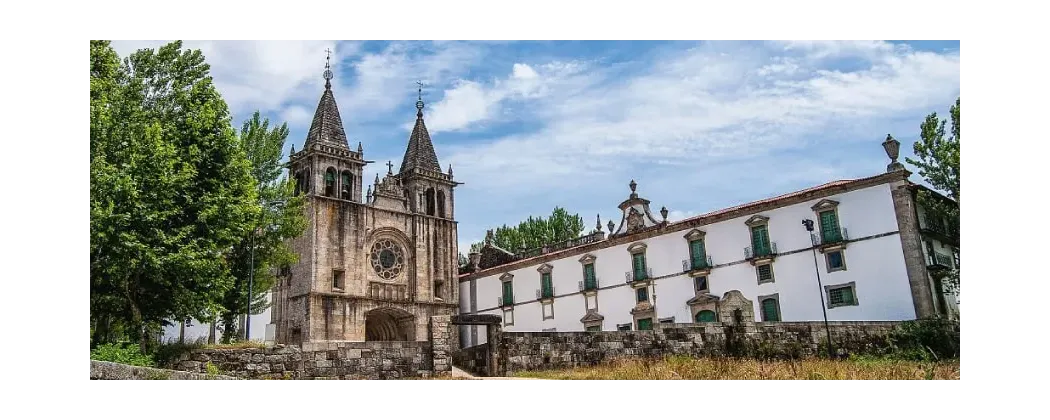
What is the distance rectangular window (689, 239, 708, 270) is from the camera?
24475mm

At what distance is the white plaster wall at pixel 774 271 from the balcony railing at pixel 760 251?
15 cm

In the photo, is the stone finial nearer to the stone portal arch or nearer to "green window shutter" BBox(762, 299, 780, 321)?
"green window shutter" BBox(762, 299, 780, 321)

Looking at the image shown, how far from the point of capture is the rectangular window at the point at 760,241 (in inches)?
908

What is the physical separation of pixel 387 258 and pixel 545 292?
5940 mm

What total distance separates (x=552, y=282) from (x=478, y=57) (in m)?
14.7

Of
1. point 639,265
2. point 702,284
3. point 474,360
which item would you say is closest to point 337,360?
point 474,360

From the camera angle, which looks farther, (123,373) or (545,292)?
(545,292)

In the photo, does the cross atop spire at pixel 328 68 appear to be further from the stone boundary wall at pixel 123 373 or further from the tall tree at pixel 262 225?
the stone boundary wall at pixel 123 373

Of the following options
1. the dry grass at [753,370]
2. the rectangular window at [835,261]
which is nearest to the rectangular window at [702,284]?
the rectangular window at [835,261]

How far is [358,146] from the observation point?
29.1 metres

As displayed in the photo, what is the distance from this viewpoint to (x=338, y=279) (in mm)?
26734

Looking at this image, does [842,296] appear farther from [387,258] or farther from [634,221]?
[387,258]

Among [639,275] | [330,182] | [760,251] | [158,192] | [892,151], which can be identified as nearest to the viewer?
[158,192]
